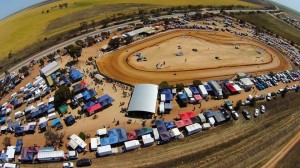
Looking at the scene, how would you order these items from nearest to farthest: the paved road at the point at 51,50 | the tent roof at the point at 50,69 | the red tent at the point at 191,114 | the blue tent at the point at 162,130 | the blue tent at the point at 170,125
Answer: the blue tent at the point at 162,130 < the blue tent at the point at 170,125 < the red tent at the point at 191,114 < the tent roof at the point at 50,69 < the paved road at the point at 51,50

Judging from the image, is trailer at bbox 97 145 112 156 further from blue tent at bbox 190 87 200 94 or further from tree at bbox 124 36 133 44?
tree at bbox 124 36 133 44

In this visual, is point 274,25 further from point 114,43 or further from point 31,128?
point 31,128

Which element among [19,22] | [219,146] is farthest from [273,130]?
[19,22]

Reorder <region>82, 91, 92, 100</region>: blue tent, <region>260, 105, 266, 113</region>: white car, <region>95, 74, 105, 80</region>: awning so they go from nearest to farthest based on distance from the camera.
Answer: <region>260, 105, 266, 113</region>: white car < <region>82, 91, 92, 100</region>: blue tent < <region>95, 74, 105, 80</region>: awning

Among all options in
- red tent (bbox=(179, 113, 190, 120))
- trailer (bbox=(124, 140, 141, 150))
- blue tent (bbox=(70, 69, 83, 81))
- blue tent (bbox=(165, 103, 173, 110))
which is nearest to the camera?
trailer (bbox=(124, 140, 141, 150))

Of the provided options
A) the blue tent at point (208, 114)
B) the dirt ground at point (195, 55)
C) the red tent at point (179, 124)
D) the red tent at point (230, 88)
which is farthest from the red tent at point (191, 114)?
the dirt ground at point (195, 55)

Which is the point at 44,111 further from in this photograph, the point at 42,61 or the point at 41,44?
the point at 41,44

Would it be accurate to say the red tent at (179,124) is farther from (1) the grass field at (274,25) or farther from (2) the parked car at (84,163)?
(1) the grass field at (274,25)

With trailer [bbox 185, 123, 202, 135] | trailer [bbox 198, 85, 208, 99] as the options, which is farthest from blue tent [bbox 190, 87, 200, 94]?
trailer [bbox 185, 123, 202, 135]
